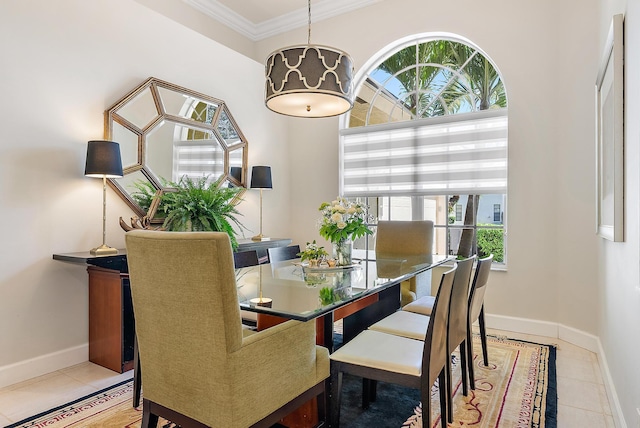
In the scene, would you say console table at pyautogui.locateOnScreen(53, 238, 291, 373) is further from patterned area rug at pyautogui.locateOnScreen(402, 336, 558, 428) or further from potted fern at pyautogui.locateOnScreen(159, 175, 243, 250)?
patterned area rug at pyautogui.locateOnScreen(402, 336, 558, 428)

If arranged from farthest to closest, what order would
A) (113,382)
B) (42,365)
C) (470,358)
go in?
(42,365)
(113,382)
(470,358)

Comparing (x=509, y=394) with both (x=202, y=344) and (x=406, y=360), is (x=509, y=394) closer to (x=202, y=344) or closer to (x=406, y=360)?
(x=406, y=360)

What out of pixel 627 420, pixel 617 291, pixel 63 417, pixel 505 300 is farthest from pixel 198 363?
pixel 505 300

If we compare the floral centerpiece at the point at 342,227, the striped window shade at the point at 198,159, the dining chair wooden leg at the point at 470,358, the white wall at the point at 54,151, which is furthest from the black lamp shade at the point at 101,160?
the dining chair wooden leg at the point at 470,358

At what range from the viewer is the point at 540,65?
11.6 ft

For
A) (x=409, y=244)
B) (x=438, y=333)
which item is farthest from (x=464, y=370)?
(x=409, y=244)

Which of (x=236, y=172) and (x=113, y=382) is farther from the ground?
(x=236, y=172)

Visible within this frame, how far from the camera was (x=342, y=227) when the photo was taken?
8.17 feet

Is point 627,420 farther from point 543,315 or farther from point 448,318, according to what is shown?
point 543,315

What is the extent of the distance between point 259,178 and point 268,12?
2060 millimetres

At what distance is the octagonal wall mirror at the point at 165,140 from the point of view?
127 inches

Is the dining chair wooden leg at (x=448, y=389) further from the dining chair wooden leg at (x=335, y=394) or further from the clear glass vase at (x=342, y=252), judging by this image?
the clear glass vase at (x=342, y=252)

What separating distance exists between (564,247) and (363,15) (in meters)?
3.15

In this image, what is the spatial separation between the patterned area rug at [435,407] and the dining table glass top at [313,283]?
71cm
